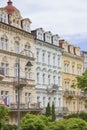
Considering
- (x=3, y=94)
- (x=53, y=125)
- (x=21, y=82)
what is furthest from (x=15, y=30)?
(x=53, y=125)

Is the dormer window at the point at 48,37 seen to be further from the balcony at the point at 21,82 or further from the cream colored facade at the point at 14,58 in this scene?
the balcony at the point at 21,82

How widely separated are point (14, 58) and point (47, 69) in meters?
10.1

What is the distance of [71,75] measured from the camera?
78000 millimetres

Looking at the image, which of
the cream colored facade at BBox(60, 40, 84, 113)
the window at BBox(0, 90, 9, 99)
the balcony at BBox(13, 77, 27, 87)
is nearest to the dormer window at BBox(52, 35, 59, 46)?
the cream colored facade at BBox(60, 40, 84, 113)

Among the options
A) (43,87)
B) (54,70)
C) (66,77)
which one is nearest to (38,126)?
(43,87)

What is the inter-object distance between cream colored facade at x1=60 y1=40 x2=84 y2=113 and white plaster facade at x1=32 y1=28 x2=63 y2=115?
77.4 inches

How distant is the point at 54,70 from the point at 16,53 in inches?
498

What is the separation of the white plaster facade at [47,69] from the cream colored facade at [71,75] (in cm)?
197

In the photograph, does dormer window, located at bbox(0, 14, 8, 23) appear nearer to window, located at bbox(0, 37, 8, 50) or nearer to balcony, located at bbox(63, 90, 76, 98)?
window, located at bbox(0, 37, 8, 50)

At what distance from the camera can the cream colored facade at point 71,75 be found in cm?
7500

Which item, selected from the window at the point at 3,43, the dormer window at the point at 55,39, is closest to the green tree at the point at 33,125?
the window at the point at 3,43

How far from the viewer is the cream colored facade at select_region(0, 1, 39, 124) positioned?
5719 cm

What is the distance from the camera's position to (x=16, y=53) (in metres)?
60.1

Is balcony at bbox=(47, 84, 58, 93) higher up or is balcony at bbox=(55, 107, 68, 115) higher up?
balcony at bbox=(47, 84, 58, 93)
